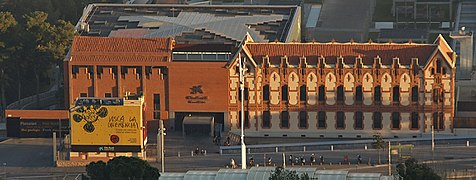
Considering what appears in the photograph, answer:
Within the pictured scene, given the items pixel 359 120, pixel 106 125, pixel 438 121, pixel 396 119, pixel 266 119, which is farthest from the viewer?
pixel 266 119

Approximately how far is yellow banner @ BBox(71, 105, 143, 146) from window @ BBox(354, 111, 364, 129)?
21940 mm

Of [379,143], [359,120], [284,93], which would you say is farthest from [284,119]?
[379,143]

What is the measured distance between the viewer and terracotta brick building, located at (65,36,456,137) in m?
189

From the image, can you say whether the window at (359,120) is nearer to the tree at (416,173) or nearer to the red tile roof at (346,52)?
the red tile roof at (346,52)

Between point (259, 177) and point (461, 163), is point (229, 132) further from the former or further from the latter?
point (259, 177)

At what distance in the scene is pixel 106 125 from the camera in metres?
184

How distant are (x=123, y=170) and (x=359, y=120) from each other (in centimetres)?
4894

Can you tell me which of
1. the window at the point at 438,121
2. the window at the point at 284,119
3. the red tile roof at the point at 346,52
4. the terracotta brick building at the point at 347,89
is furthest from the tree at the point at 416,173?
the window at the point at 284,119

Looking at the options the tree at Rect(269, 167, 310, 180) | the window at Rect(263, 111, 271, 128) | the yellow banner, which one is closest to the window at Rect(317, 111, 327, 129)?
the window at Rect(263, 111, 271, 128)

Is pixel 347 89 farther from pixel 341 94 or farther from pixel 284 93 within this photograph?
pixel 284 93

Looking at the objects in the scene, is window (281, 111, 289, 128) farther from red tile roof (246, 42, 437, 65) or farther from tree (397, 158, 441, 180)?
tree (397, 158, 441, 180)

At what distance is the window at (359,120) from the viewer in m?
190

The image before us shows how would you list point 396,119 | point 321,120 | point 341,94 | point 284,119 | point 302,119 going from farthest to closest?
1. point 284,119
2. point 302,119
3. point 321,120
4. point 341,94
5. point 396,119

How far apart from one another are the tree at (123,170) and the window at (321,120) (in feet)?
149
